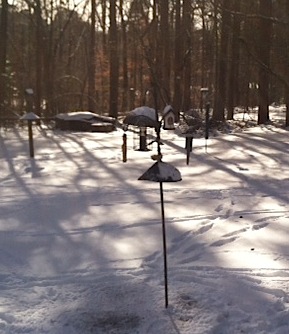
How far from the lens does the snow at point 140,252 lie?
403 centimetres

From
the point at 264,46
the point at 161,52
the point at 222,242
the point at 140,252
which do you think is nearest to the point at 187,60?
the point at 161,52

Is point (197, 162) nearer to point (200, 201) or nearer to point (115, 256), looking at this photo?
point (200, 201)

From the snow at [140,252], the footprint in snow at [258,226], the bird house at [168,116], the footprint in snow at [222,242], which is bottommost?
the snow at [140,252]

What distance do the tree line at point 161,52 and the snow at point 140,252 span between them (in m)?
3.99

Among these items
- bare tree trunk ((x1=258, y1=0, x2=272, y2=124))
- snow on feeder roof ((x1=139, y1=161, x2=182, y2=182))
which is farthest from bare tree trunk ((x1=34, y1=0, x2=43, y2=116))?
snow on feeder roof ((x1=139, y1=161, x2=182, y2=182))

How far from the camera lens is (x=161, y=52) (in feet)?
86.1

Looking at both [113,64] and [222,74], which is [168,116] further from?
[113,64]

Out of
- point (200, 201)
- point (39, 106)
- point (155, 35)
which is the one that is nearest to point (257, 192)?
point (200, 201)

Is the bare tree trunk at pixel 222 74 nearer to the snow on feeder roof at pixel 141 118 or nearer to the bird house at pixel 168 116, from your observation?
the bird house at pixel 168 116

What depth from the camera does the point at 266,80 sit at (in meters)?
20.2

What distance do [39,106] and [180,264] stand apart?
2030 cm

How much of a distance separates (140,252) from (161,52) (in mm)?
21891

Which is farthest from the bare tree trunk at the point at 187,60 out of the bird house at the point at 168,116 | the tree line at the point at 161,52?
the bird house at the point at 168,116

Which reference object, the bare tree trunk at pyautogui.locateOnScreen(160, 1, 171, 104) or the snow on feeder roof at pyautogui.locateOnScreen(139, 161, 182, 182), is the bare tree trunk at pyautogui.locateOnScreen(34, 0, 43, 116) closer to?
the bare tree trunk at pyautogui.locateOnScreen(160, 1, 171, 104)
